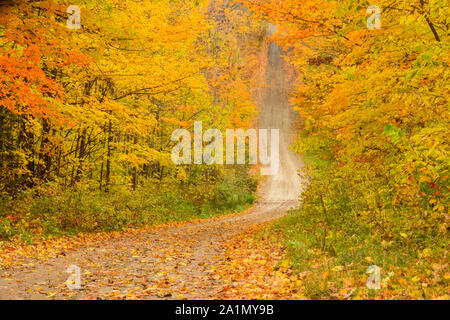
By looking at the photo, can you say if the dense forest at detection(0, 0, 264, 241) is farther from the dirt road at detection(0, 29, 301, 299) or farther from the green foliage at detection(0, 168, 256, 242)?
the dirt road at detection(0, 29, 301, 299)

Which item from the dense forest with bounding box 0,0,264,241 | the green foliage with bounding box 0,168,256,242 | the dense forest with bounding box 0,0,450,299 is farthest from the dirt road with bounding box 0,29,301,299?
the dense forest with bounding box 0,0,264,241

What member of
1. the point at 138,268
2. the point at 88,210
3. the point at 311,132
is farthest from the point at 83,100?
the point at 311,132

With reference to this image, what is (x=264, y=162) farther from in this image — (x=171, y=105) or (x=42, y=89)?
(x=42, y=89)

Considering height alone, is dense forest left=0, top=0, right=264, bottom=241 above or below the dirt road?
above

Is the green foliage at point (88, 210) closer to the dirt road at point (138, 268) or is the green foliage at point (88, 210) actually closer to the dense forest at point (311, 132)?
the dense forest at point (311, 132)

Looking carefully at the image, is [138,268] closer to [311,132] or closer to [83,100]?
[311,132]

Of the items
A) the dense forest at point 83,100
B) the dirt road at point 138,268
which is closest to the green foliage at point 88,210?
the dense forest at point 83,100

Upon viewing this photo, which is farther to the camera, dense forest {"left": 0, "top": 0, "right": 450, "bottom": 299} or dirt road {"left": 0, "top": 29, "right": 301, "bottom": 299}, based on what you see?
dirt road {"left": 0, "top": 29, "right": 301, "bottom": 299}

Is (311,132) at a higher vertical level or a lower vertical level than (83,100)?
lower

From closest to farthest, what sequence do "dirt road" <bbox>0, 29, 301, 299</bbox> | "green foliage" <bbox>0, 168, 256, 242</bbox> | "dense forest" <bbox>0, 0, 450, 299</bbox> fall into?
"dense forest" <bbox>0, 0, 450, 299</bbox>
"dirt road" <bbox>0, 29, 301, 299</bbox>
"green foliage" <bbox>0, 168, 256, 242</bbox>

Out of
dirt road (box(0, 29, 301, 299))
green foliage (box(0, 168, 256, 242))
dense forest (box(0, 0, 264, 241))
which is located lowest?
dirt road (box(0, 29, 301, 299))

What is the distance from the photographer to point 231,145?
3000cm

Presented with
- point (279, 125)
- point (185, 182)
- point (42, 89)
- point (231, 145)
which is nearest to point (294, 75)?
point (279, 125)

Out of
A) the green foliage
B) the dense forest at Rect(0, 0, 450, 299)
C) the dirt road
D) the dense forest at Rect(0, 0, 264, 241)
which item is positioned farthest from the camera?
the green foliage
